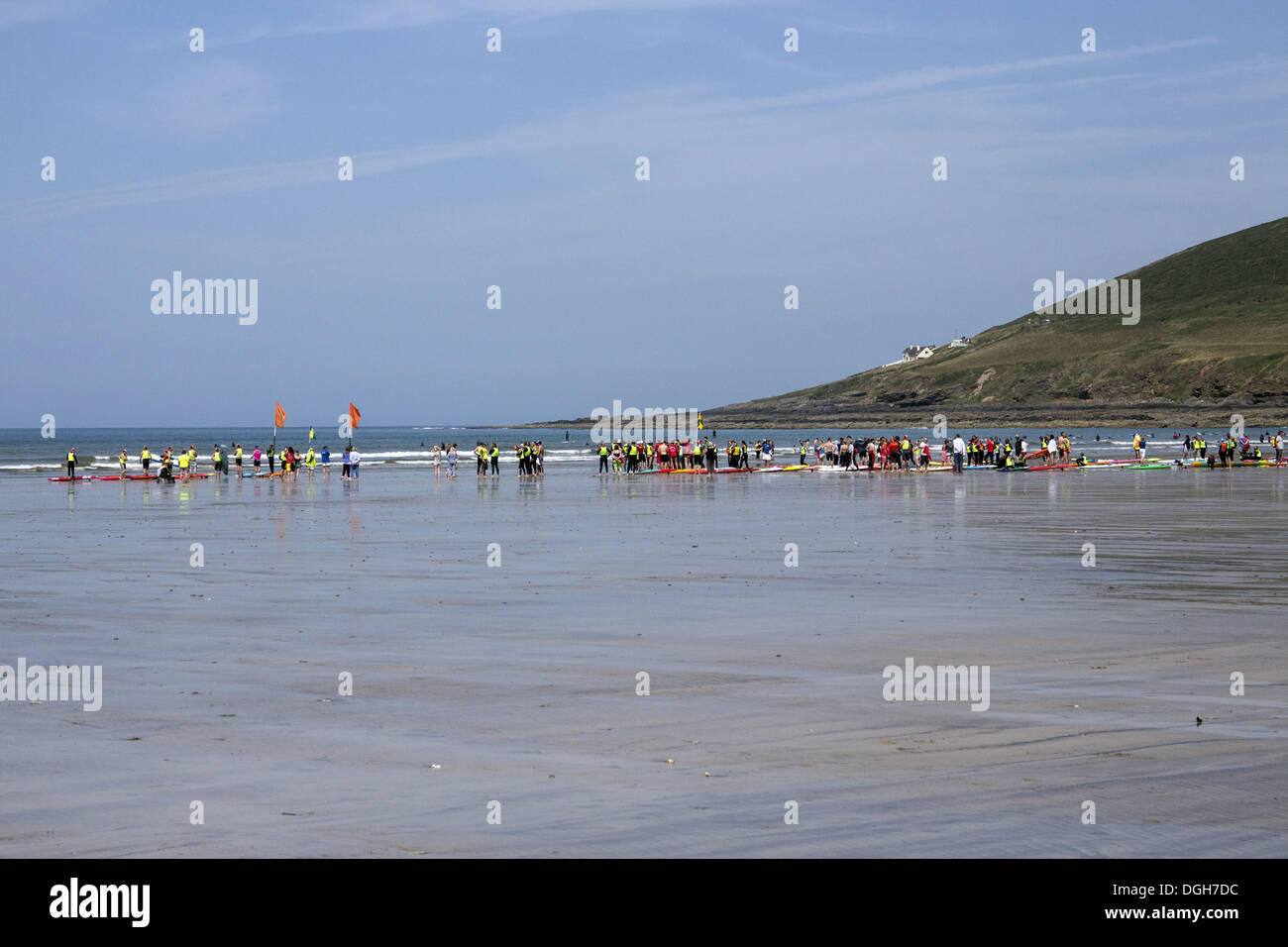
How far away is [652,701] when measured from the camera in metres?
11.1

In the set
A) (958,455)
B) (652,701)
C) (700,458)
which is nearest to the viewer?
(652,701)

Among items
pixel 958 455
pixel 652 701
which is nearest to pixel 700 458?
pixel 958 455

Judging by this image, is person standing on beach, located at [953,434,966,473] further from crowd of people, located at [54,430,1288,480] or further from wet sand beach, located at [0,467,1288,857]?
wet sand beach, located at [0,467,1288,857]

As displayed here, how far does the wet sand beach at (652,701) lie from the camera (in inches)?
300

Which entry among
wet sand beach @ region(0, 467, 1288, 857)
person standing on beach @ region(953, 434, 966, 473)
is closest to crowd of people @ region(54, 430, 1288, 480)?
person standing on beach @ region(953, 434, 966, 473)

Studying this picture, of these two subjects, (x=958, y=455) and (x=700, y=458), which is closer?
(x=958, y=455)

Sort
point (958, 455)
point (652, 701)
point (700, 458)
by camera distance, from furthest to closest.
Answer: point (700, 458), point (958, 455), point (652, 701)

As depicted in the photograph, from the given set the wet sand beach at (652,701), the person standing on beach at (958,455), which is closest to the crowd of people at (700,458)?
the person standing on beach at (958,455)

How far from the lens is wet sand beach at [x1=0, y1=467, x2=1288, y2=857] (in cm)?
762

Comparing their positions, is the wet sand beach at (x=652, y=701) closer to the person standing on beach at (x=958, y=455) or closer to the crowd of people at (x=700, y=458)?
the person standing on beach at (x=958, y=455)

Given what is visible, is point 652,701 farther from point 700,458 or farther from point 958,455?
point 700,458

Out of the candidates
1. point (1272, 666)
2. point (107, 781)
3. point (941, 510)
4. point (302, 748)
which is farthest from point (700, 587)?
point (941, 510)
